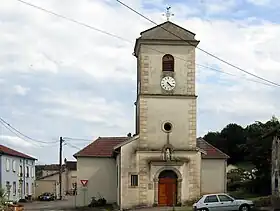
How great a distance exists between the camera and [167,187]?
47250 mm

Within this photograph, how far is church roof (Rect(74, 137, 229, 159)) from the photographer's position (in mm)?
55678

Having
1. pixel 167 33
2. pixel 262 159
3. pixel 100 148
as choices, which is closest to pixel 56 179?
pixel 100 148

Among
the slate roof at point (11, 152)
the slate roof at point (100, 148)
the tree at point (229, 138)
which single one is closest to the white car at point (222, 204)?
the slate roof at point (100, 148)

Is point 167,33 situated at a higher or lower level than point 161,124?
higher

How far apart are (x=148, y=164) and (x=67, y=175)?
249ft

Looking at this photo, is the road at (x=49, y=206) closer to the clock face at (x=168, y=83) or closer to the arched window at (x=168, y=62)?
the clock face at (x=168, y=83)

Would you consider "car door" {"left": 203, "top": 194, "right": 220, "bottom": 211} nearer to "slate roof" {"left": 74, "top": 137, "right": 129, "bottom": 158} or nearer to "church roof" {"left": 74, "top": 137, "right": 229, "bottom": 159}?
"church roof" {"left": 74, "top": 137, "right": 229, "bottom": 159}

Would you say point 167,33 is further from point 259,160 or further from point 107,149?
point 259,160

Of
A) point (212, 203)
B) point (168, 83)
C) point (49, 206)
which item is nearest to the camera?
point (212, 203)

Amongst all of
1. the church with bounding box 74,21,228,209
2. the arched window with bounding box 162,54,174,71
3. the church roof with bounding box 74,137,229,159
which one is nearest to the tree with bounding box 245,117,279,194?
the church roof with bounding box 74,137,229,159

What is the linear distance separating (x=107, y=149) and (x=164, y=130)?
41.8 feet

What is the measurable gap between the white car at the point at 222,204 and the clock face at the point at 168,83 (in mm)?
12497

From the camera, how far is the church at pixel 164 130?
4709cm

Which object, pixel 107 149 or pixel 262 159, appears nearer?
pixel 262 159
